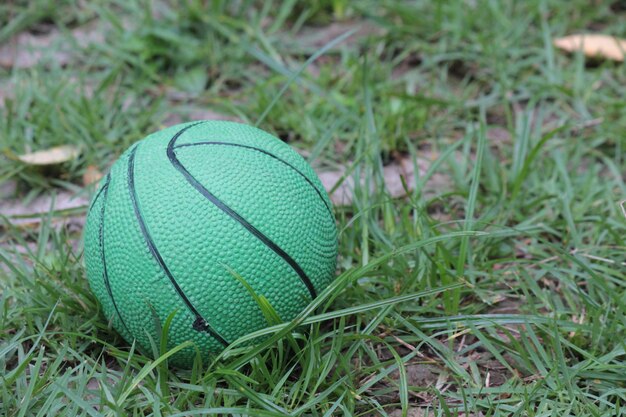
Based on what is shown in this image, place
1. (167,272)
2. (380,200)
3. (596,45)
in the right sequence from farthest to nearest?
(596,45) → (380,200) → (167,272)

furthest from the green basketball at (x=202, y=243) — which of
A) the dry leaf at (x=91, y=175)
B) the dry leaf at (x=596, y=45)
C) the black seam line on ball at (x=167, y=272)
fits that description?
the dry leaf at (x=596, y=45)

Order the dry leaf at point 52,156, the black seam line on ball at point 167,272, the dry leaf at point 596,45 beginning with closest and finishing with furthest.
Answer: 1. the black seam line on ball at point 167,272
2. the dry leaf at point 52,156
3. the dry leaf at point 596,45

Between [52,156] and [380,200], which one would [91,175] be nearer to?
[52,156]

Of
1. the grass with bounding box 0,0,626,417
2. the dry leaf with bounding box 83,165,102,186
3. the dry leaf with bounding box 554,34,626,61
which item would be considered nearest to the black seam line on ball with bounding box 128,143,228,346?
the grass with bounding box 0,0,626,417

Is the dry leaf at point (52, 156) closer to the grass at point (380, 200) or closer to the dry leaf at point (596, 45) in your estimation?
the grass at point (380, 200)

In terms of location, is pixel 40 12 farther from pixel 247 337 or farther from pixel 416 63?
pixel 247 337

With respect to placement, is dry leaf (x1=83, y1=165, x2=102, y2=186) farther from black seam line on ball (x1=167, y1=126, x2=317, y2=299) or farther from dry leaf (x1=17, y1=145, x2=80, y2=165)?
black seam line on ball (x1=167, y1=126, x2=317, y2=299)

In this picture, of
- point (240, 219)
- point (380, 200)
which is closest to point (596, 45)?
point (380, 200)
